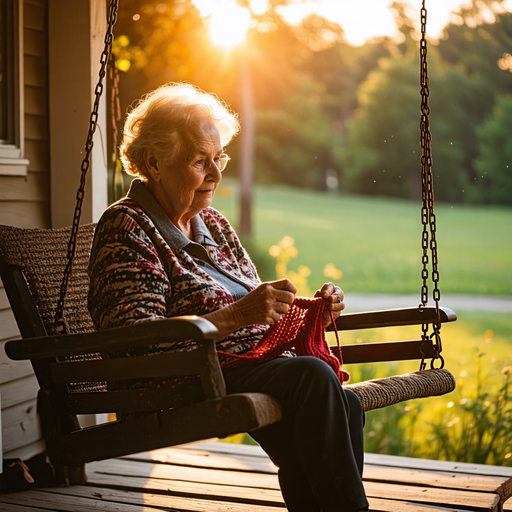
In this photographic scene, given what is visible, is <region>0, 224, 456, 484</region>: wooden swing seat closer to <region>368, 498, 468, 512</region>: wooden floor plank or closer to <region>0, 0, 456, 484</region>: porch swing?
<region>0, 0, 456, 484</region>: porch swing

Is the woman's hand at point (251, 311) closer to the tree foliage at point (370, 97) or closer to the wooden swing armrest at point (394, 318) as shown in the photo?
the wooden swing armrest at point (394, 318)

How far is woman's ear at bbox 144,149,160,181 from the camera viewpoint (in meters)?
2.15

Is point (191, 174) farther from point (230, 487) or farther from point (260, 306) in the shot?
point (230, 487)

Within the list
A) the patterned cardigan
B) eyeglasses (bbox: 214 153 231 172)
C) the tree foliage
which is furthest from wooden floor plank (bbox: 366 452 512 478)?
the tree foliage

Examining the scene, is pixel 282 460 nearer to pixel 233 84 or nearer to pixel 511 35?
pixel 511 35

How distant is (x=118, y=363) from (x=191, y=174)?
0.65 m

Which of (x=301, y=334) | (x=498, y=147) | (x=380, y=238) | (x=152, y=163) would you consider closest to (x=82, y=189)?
(x=152, y=163)

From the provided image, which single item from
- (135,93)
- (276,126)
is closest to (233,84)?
(276,126)

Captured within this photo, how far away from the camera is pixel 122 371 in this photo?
1782 mm

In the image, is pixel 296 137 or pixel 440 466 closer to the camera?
pixel 440 466

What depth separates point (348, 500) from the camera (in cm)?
164

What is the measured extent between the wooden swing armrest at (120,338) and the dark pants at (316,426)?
27cm

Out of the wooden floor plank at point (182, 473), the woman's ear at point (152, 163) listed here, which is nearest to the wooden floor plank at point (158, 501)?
the wooden floor plank at point (182, 473)

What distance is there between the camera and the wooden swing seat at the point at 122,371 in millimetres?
1624
